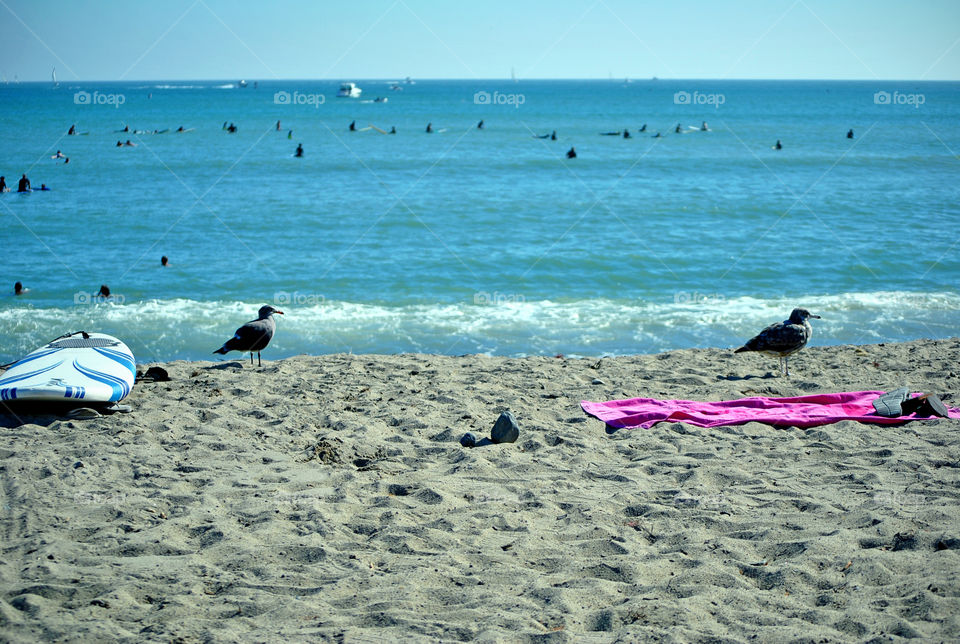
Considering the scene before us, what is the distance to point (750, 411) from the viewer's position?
7.56m

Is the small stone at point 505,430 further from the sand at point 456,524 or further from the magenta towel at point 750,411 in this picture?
the magenta towel at point 750,411

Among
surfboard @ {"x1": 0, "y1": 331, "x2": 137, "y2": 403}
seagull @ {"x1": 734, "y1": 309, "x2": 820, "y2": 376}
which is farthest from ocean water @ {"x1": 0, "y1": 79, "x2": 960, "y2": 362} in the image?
surfboard @ {"x1": 0, "y1": 331, "x2": 137, "y2": 403}

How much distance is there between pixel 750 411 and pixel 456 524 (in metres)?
3.81

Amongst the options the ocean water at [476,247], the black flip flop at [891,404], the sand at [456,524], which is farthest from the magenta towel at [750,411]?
the ocean water at [476,247]

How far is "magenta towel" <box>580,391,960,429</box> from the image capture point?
7.23m

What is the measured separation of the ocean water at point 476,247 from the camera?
13632mm

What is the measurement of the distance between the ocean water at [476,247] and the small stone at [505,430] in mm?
5461

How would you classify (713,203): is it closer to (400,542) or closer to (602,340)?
(602,340)

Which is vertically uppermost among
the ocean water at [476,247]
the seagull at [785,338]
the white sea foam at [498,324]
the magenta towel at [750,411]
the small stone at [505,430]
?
the ocean water at [476,247]

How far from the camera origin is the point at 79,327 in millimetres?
13406

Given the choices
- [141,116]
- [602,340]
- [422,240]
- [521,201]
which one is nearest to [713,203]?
[521,201]

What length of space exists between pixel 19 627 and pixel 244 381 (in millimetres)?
4821

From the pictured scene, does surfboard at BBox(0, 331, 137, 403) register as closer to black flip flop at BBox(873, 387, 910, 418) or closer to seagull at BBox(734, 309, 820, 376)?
seagull at BBox(734, 309, 820, 376)

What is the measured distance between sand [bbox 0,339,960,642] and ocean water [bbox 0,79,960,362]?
17.7ft
